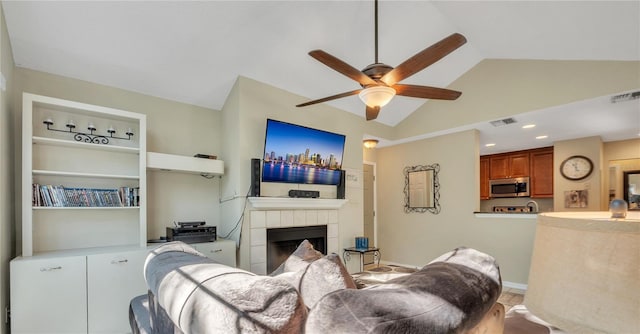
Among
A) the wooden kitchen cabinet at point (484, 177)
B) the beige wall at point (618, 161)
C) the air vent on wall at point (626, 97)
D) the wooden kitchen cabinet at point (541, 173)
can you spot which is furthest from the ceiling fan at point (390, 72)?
the wooden kitchen cabinet at point (484, 177)

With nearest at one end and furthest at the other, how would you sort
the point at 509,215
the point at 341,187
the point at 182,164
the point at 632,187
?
the point at 182,164, the point at 509,215, the point at 341,187, the point at 632,187

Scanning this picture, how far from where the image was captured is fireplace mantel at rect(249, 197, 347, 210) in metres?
3.25

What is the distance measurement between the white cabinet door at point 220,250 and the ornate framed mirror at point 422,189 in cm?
303

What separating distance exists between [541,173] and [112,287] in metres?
6.62

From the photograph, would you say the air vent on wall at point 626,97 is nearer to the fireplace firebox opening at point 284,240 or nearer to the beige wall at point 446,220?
the beige wall at point 446,220

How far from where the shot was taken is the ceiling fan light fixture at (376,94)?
2199mm

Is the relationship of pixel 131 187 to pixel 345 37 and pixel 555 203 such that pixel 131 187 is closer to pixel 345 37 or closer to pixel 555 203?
pixel 345 37

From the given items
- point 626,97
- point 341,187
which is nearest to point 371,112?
point 341,187

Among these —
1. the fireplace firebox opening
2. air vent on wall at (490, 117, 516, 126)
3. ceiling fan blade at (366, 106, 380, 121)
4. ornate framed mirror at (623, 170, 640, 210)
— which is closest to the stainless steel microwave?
ornate framed mirror at (623, 170, 640, 210)

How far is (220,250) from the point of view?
305 cm

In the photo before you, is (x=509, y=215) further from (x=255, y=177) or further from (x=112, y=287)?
(x=112, y=287)

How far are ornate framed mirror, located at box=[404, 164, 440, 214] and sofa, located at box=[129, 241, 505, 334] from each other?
12.4 ft

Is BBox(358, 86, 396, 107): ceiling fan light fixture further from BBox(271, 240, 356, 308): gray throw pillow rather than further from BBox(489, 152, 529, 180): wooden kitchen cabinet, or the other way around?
BBox(489, 152, 529, 180): wooden kitchen cabinet

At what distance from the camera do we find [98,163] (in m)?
2.94
